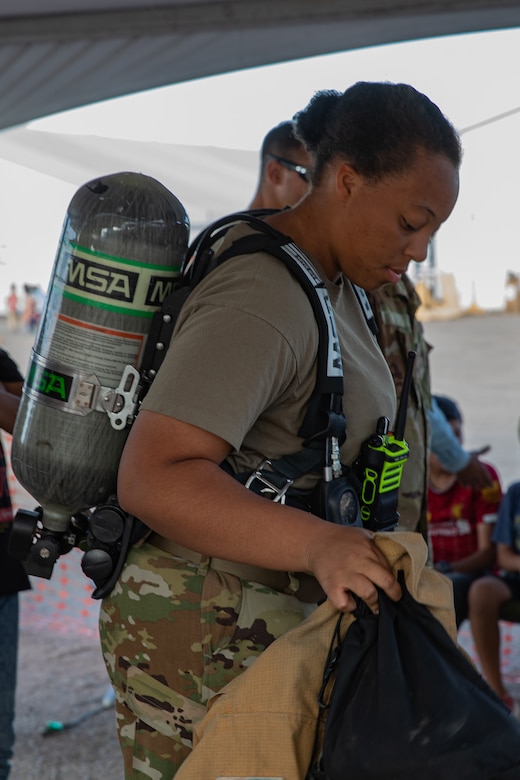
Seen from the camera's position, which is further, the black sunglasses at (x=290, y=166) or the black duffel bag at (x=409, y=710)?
the black sunglasses at (x=290, y=166)

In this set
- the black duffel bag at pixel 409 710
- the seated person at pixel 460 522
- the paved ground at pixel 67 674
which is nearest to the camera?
the black duffel bag at pixel 409 710

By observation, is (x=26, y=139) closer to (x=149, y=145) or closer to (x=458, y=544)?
(x=149, y=145)

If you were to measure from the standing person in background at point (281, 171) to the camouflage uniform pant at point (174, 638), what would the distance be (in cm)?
181

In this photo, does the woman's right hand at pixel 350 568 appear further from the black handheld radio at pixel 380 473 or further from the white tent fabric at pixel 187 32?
the white tent fabric at pixel 187 32

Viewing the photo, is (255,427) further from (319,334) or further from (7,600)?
(7,600)

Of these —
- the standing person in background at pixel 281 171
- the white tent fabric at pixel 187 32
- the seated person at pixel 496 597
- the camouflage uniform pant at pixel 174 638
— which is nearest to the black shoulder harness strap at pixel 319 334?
the camouflage uniform pant at pixel 174 638

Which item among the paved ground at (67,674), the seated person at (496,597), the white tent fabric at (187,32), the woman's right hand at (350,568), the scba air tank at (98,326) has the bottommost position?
the paved ground at (67,674)

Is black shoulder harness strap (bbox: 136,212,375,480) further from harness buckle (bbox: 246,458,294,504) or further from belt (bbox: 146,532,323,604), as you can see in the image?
belt (bbox: 146,532,323,604)

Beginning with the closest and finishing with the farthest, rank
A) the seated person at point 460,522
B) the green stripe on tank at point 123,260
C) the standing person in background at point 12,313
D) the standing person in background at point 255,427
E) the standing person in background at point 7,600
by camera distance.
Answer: the standing person in background at point 255,427, the green stripe on tank at point 123,260, the standing person in background at point 7,600, the seated person at point 460,522, the standing person in background at point 12,313

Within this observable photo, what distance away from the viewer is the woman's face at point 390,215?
4.92 feet

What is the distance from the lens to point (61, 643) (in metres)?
5.15

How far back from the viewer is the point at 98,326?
1.61 m

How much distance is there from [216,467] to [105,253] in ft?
1.56

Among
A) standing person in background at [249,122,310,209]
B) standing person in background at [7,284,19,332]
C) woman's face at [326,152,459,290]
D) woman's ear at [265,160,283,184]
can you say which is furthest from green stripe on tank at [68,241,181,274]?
standing person in background at [7,284,19,332]
